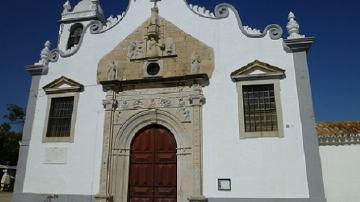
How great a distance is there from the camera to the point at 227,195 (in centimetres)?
807

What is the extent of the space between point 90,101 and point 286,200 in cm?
628

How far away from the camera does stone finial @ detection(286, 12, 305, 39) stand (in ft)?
28.5

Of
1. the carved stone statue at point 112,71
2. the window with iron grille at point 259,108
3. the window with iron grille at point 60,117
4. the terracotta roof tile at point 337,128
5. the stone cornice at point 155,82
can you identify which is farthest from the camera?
the window with iron grille at point 60,117

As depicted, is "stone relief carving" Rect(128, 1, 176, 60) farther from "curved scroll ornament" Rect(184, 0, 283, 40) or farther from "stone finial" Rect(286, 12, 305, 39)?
"stone finial" Rect(286, 12, 305, 39)

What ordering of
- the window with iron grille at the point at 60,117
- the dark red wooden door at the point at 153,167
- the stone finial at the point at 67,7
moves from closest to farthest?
1. the dark red wooden door at the point at 153,167
2. the window with iron grille at the point at 60,117
3. the stone finial at the point at 67,7

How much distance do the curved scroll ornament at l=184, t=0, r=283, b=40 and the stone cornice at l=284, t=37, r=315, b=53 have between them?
38 centimetres

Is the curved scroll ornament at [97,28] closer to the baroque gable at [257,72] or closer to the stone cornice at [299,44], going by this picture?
the baroque gable at [257,72]

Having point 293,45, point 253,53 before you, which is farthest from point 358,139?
point 253,53

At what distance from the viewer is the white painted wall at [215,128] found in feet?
26.0

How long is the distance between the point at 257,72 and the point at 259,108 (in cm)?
100

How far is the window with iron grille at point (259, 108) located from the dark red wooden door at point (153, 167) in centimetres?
224

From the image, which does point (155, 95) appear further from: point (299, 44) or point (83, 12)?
point (83, 12)

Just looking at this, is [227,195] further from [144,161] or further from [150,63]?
[150,63]

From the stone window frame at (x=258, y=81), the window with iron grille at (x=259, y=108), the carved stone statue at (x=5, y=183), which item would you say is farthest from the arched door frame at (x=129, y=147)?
the carved stone statue at (x=5, y=183)
